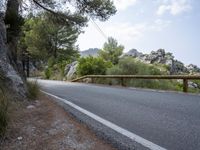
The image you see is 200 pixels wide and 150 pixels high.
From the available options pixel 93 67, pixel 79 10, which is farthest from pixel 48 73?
pixel 79 10

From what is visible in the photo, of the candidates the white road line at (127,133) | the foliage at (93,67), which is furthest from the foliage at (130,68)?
the white road line at (127,133)

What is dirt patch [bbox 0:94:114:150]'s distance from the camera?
453cm

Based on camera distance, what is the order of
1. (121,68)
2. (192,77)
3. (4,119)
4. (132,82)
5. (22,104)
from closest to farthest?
(4,119), (22,104), (192,77), (132,82), (121,68)

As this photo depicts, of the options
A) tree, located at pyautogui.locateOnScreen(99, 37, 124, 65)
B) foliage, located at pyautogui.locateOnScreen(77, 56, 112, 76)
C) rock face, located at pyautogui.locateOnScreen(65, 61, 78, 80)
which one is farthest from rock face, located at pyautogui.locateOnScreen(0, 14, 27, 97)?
tree, located at pyautogui.locateOnScreen(99, 37, 124, 65)

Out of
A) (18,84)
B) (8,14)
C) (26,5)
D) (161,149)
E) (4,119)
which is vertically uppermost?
(26,5)

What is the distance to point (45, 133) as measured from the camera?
16.9ft

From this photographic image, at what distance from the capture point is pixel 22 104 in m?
7.27

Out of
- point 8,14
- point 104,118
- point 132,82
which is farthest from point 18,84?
point 132,82

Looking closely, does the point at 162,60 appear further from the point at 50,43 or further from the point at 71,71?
the point at 50,43

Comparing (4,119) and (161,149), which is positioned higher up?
(4,119)

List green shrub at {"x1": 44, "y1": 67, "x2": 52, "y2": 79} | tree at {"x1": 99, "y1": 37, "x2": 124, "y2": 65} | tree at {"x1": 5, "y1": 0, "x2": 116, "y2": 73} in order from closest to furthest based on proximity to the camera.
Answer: tree at {"x1": 5, "y1": 0, "x2": 116, "y2": 73} < green shrub at {"x1": 44, "y1": 67, "x2": 52, "y2": 79} < tree at {"x1": 99, "y1": 37, "x2": 124, "y2": 65}

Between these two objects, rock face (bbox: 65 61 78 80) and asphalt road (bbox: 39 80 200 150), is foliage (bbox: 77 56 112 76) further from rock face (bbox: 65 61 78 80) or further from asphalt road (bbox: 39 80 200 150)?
asphalt road (bbox: 39 80 200 150)

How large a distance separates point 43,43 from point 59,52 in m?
3.47

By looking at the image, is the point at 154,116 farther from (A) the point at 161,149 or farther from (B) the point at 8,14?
(B) the point at 8,14
